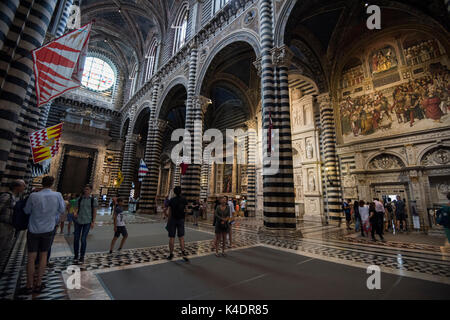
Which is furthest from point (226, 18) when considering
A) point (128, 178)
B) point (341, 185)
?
point (128, 178)

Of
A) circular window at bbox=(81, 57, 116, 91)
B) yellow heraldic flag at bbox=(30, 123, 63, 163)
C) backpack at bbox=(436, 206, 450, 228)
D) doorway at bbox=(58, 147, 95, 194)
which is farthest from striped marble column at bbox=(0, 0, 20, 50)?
circular window at bbox=(81, 57, 116, 91)

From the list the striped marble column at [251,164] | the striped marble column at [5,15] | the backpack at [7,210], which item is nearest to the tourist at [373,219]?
the backpack at [7,210]

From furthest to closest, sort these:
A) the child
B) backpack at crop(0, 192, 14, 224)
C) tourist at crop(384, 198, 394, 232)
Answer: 1. tourist at crop(384, 198, 394, 232)
2. the child
3. backpack at crop(0, 192, 14, 224)

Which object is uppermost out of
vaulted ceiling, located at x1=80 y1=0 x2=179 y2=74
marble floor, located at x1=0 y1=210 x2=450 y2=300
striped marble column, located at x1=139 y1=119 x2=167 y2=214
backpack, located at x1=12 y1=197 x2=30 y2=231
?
vaulted ceiling, located at x1=80 y1=0 x2=179 y2=74

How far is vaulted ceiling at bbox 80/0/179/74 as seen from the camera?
21203mm

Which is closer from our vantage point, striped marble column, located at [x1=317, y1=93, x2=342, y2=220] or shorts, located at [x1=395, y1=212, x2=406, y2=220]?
shorts, located at [x1=395, y1=212, x2=406, y2=220]

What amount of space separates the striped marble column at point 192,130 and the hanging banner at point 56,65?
27.3 ft

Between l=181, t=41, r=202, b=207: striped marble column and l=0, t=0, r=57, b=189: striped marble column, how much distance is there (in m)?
9.10

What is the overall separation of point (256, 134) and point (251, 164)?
115 inches

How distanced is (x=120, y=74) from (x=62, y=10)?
19691 millimetres

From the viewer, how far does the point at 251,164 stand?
18.8 m

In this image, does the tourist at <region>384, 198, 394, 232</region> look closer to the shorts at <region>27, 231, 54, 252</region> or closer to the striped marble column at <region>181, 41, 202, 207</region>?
the striped marble column at <region>181, 41, 202, 207</region>

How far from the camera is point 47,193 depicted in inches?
115

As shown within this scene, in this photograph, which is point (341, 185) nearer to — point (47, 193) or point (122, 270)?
point (122, 270)
